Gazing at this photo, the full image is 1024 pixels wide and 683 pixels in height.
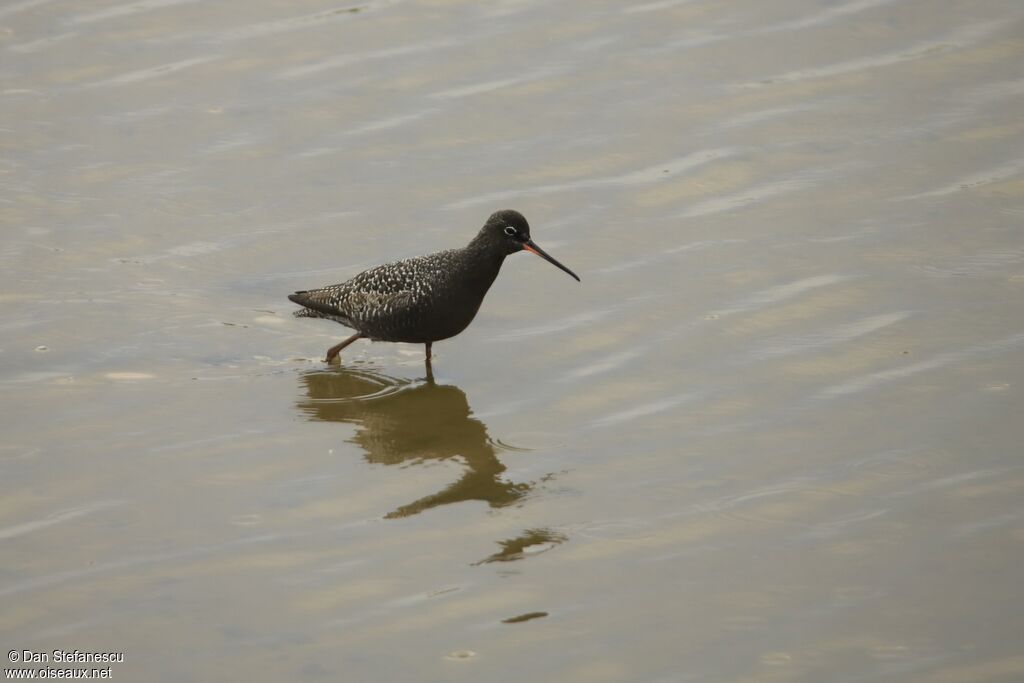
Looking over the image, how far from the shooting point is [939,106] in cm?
1234

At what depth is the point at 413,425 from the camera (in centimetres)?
894

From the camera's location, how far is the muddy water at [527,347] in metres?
6.70

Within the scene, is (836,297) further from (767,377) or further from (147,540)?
(147,540)

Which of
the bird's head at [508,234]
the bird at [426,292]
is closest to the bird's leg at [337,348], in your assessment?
the bird at [426,292]

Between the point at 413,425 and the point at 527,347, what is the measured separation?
1.20 metres

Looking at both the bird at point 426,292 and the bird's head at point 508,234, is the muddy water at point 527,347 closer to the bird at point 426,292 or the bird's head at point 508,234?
the bird at point 426,292

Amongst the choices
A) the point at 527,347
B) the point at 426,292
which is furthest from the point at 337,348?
the point at 527,347

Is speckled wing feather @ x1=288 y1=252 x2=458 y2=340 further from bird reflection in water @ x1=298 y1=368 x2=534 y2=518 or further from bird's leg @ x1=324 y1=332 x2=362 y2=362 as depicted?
bird reflection in water @ x1=298 y1=368 x2=534 y2=518

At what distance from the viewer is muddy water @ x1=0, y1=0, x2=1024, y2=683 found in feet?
22.0

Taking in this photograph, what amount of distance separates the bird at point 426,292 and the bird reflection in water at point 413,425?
0.31 meters

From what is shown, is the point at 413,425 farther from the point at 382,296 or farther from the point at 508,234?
the point at 508,234

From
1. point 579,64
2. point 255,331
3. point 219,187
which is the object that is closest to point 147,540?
point 255,331

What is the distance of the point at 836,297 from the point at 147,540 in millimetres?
5117

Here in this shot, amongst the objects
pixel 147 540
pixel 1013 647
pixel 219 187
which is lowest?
pixel 1013 647
